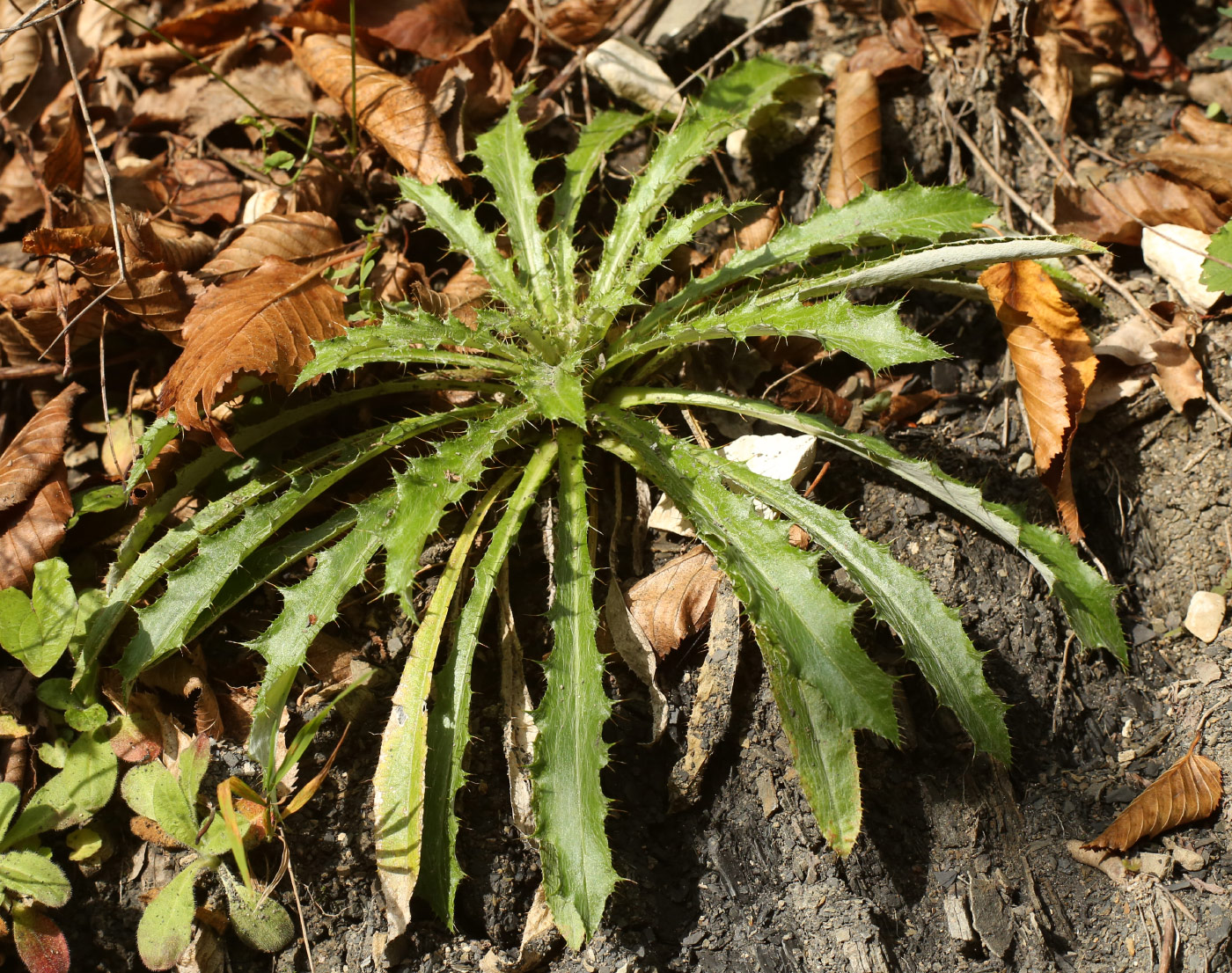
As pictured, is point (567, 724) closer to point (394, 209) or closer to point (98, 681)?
point (98, 681)

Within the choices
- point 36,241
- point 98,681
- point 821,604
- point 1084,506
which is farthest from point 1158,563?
point 36,241

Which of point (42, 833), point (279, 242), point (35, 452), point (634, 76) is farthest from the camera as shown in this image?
point (634, 76)

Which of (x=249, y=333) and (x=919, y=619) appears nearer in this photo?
(x=919, y=619)

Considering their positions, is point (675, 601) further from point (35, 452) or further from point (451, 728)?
point (35, 452)

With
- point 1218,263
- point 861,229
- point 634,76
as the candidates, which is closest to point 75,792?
point 861,229

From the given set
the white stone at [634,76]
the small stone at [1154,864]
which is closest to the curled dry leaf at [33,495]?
the white stone at [634,76]

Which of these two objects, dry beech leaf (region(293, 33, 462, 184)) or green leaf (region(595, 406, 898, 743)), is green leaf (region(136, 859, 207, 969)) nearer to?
green leaf (region(595, 406, 898, 743))
